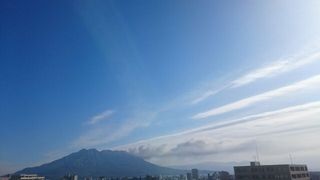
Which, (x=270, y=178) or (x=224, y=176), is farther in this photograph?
(x=224, y=176)

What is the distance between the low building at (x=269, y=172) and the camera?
117500mm

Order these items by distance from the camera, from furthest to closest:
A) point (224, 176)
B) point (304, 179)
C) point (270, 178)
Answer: point (224, 176) < point (304, 179) < point (270, 178)

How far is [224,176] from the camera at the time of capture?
178875 millimetres

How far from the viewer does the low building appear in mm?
117500

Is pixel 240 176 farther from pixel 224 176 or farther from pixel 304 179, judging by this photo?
pixel 224 176

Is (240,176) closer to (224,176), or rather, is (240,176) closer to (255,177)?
(255,177)

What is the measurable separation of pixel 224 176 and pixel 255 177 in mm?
60052

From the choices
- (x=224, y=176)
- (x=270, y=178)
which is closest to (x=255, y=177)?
(x=270, y=178)

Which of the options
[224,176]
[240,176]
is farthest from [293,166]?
[224,176]

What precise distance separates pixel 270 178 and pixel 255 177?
219 inches

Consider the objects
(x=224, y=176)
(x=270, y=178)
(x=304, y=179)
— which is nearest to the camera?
(x=270, y=178)

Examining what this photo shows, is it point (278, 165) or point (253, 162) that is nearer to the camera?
point (278, 165)

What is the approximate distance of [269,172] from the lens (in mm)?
119125

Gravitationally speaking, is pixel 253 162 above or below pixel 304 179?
above
